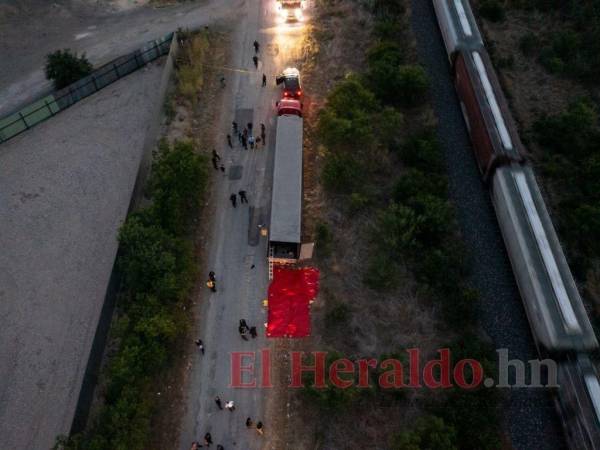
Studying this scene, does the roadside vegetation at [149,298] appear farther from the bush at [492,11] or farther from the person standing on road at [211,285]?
the bush at [492,11]

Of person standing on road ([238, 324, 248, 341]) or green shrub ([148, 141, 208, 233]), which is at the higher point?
green shrub ([148, 141, 208, 233])

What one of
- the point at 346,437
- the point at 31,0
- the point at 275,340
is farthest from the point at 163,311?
the point at 31,0

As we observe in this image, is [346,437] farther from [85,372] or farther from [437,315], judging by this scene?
[85,372]

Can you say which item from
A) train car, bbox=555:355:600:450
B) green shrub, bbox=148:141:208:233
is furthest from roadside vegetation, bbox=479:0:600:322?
green shrub, bbox=148:141:208:233

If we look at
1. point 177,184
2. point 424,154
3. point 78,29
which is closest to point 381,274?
point 424,154

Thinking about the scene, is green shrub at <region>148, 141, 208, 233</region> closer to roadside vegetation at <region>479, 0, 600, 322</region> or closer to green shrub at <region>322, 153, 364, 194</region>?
green shrub at <region>322, 153, 364, 194</region>

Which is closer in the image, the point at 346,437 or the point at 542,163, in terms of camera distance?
the point at 346,437

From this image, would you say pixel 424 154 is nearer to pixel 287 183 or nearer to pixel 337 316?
pixel 287 183
